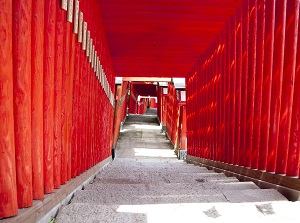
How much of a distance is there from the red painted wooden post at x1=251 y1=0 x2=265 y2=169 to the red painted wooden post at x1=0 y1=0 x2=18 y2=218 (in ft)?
8.96

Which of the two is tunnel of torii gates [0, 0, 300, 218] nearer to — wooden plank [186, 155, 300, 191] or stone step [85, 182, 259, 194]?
wooden plank [186, 155, 300, 191]

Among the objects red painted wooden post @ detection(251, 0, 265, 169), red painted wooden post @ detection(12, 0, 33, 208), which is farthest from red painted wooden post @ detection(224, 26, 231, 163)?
red painted wooden post @ detection(12, 0, 33, 208)

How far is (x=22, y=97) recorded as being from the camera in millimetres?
1684

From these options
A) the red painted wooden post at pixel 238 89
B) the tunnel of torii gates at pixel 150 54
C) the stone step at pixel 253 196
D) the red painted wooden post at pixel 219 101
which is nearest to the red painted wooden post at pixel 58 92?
the tunnel of torii gates at pixel 150 54

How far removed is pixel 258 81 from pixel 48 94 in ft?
7.85

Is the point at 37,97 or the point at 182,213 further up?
the point at 37,97

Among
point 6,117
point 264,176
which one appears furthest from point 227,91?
point 6,117

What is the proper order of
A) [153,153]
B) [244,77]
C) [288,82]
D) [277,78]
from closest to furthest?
[288,82], [277,78], [244,77], [153,153]

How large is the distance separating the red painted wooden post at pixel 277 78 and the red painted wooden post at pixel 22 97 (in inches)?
90.8

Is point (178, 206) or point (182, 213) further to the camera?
point (178, 206)

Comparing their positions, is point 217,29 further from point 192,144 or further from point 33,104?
point 33,104

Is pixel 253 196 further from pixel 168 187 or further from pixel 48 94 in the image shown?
pixel 48 94

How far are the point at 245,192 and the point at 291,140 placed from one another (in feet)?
1.97

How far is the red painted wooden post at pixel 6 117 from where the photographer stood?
146cm
